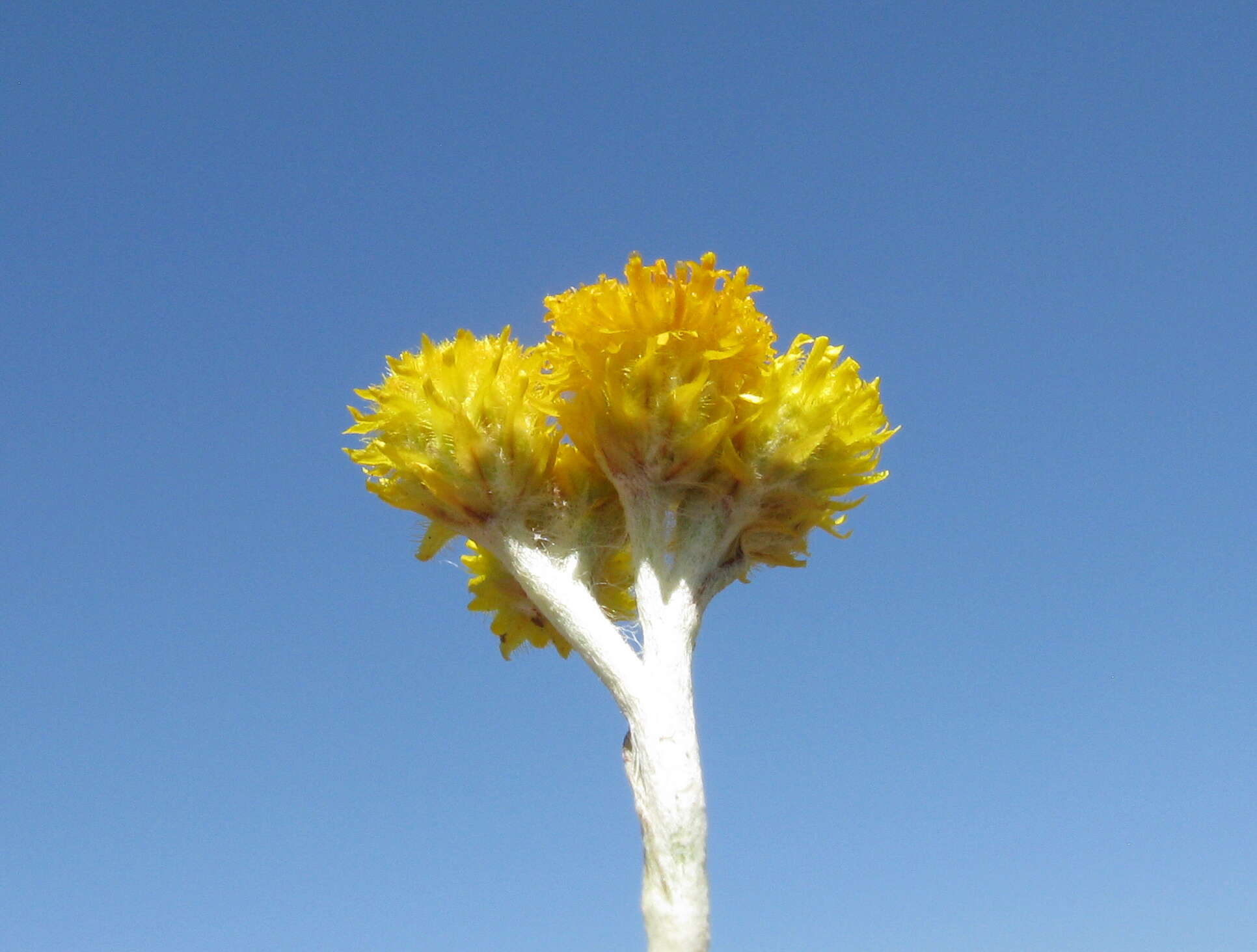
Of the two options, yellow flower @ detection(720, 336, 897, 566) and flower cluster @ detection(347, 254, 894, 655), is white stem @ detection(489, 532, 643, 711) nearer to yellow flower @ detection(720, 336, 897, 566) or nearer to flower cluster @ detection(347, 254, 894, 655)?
flower cluster @ detection(347, 254, 894, 655)

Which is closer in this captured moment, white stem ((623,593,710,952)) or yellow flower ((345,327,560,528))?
white stem ((623,593,710,952))

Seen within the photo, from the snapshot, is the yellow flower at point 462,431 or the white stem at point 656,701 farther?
the yellow flower at point 462,431

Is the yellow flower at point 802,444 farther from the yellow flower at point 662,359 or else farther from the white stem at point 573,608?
the white stem at point 573,608

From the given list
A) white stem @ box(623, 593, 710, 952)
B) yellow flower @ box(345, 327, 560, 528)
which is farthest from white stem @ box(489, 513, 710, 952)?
yellow flower @ box(345, 327, 560, 528)

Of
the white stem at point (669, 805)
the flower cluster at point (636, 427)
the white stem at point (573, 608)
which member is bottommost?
the white stem at point (669, 805)

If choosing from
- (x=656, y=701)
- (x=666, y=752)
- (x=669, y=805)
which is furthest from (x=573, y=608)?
(x=669, y=805)

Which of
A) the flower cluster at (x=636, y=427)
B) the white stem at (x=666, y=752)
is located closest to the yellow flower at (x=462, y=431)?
the flower cluster at (x=636, y=427)

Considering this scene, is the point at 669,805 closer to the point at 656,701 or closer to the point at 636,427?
the point at 656,701
